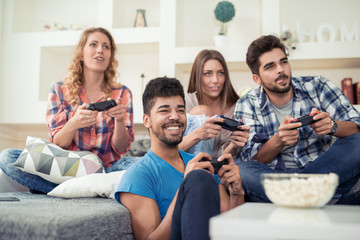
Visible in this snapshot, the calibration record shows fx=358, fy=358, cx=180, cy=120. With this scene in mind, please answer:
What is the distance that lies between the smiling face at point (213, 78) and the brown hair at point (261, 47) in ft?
0.93

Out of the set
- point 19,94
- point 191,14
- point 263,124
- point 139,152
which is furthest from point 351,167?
point 19,94

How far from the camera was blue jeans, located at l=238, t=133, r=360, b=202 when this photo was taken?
153 centimetres

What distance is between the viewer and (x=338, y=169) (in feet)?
5.00

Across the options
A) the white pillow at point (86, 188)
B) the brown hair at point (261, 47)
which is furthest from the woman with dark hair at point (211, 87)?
the white pillow at point (86, 188)

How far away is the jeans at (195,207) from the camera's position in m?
0.87

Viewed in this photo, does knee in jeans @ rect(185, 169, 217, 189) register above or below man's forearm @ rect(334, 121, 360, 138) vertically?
below

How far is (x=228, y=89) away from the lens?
228cm

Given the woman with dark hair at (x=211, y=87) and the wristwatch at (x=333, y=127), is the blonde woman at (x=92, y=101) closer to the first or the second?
the woman with dark hair at (x=211, y=87)

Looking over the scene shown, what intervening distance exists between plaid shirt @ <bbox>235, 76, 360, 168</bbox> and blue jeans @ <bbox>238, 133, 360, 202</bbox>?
174 mm

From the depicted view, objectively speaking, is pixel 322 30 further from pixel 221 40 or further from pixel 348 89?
pixel 221 40

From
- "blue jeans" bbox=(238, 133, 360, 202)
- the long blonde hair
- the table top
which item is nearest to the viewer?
the table top

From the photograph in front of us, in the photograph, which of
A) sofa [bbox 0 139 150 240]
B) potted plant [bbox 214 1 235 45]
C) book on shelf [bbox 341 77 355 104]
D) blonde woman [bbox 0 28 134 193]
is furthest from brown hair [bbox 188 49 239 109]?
sofa [bbox 0 139 150 240]

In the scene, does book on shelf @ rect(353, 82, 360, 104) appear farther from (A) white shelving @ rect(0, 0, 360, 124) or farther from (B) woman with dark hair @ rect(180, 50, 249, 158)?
(B) woman with dark hair @ rect(180, 50, 249, 158)

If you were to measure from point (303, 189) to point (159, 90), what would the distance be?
0.73m
